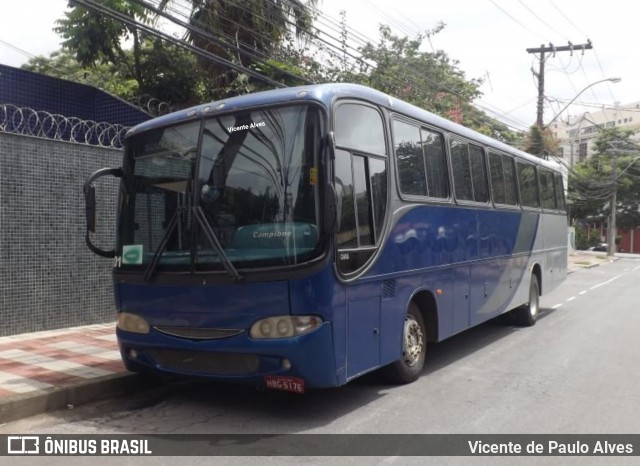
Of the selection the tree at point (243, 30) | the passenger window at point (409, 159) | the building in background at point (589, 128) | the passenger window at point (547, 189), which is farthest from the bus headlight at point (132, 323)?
the building in background at point (589, 128)

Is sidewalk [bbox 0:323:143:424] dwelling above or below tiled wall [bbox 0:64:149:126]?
below

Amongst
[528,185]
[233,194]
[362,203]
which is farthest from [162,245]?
[528,185]

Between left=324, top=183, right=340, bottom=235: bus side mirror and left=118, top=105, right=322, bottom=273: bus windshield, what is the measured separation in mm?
164

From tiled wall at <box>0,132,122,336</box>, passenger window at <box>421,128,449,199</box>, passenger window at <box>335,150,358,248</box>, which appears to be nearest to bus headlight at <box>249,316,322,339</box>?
passenger window at <box>335,150,358,248</box>

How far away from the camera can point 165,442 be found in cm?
495

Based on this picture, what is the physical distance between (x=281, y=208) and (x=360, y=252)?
0.91 meters

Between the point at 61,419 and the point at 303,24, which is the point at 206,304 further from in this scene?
the point at 303,24

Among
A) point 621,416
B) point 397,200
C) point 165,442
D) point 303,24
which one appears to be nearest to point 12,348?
point 165,442

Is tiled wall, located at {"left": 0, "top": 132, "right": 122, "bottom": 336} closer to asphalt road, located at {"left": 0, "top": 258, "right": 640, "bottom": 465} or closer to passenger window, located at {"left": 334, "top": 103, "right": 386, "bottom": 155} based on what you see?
asphalt road, located at {"left": 0, "top": 258, "right": 640, "bottom": 465}

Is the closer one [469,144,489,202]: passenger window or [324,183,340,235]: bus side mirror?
[324,183,340,235]: bus side mirror

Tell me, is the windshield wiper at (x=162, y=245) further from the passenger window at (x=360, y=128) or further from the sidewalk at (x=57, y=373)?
the passenger window at (x=360, y=128)

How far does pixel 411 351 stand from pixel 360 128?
2.58 meters

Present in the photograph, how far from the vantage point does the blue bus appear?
511 cm

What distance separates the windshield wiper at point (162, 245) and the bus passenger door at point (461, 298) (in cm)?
373
